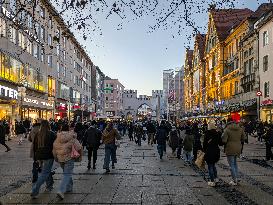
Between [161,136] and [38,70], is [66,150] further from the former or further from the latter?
[38,70]

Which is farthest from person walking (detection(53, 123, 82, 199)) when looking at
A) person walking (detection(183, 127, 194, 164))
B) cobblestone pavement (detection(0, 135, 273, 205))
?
person walking (detection(183, 127, 194, 164))

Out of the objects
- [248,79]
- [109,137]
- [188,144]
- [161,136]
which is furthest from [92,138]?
[248,79]

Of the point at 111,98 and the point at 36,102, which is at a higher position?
the point at 111,98

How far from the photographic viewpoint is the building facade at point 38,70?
37875 mm

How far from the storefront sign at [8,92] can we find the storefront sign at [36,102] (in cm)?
466

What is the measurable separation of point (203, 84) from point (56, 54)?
135 feet

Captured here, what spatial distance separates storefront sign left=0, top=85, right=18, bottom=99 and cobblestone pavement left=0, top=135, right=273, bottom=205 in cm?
2069

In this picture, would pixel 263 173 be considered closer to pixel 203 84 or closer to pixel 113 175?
pixel 113 175

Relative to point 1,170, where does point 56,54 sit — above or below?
above

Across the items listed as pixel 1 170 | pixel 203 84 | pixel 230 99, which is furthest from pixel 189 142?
pixel 203 84

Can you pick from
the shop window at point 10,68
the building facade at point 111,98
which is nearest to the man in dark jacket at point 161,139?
the shop window at point 10,68

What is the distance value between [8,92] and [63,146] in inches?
1187

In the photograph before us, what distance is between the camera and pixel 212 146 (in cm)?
1274

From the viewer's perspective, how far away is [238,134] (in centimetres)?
1330
